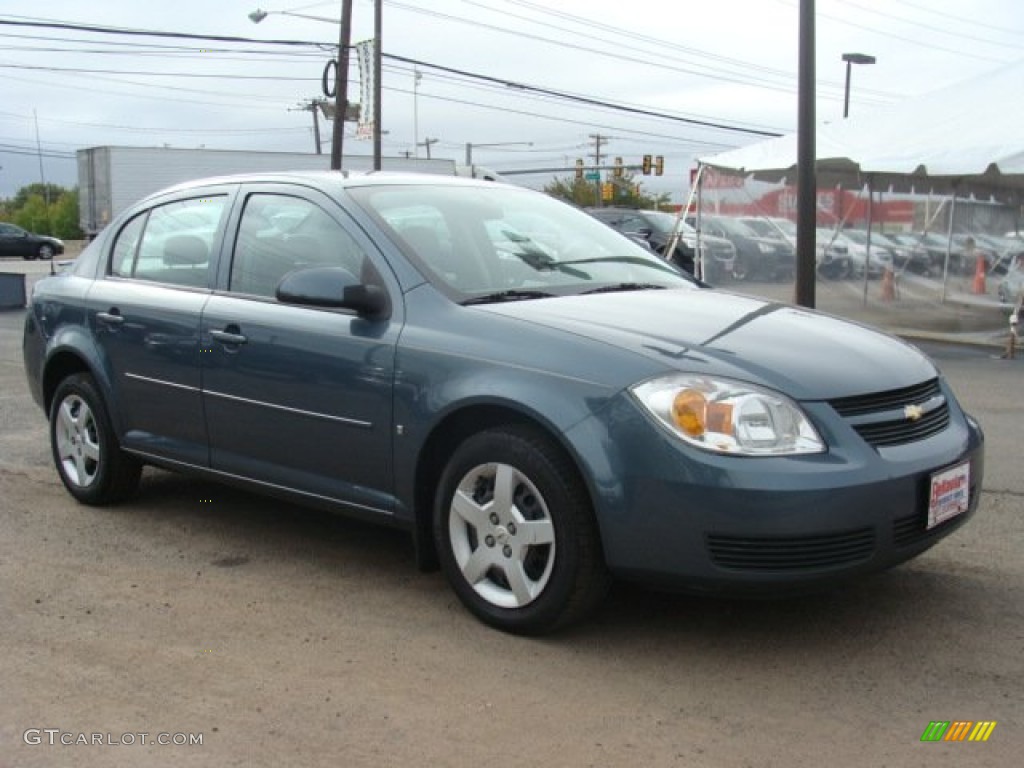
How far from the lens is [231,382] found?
4.67 meters

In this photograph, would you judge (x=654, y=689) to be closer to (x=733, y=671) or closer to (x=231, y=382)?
(x=733, y=671)

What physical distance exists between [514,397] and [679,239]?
17295 mm

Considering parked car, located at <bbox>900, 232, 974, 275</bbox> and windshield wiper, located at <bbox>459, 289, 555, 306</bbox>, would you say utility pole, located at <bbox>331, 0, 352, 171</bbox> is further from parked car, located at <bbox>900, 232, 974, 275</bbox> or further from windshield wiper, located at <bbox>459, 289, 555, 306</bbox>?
windshield wiper, located at <bbox>459, 289, 555, 306</bbox>

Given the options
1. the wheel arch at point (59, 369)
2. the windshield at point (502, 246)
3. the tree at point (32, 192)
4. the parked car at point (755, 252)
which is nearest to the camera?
the windshield at point (502, 246)

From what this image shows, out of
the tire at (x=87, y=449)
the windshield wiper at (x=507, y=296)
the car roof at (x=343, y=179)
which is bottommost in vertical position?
the tire at (x=87, y=449)

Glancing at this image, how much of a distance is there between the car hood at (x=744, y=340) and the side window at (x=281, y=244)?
2.60 ft

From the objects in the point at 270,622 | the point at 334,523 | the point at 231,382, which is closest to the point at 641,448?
the point at 270,622

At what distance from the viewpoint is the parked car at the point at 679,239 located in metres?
17.6

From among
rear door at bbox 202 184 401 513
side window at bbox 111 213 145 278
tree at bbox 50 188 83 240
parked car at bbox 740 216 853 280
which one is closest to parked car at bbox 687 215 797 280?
parked car at bbox 740 216 853 280

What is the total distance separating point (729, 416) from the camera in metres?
3.46

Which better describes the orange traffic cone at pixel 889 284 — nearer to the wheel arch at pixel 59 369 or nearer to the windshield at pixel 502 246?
the windshield at pixel 502 246

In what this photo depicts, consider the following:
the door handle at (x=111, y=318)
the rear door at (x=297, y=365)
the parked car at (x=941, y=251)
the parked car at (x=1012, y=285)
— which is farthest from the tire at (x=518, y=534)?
the parked car at (x=941, y=251)

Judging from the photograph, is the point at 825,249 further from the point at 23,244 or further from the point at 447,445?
the point at 23,244

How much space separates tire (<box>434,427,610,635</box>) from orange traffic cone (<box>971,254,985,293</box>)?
12394 millimetres
